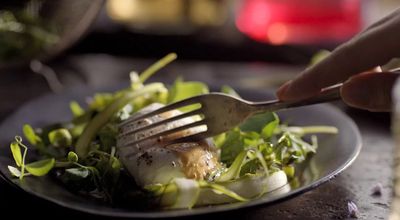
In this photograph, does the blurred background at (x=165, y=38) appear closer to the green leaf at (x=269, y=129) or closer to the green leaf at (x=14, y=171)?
the green leaf at (x=269, y=129)

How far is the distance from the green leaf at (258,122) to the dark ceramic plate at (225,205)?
9 cm

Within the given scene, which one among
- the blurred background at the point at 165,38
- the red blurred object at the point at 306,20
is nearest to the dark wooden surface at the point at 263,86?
the blurred background at the point at 165,38

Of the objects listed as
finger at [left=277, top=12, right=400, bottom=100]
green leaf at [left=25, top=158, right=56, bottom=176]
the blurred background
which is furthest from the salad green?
the blurred background

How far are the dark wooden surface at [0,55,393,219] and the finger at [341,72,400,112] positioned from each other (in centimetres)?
16

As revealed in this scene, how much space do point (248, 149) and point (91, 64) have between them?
39.0 inches

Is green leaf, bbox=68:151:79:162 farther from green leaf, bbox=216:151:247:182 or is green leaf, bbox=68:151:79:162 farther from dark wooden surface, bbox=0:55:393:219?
green leaf, bbox=216:151:247:182

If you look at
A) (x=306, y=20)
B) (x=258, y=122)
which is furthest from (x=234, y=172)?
A: (x=306, y=20)

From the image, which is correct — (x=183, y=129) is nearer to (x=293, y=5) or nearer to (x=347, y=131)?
(x=347, y=131)

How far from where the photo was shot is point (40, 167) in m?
0.96

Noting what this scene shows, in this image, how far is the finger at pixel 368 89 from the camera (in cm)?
91

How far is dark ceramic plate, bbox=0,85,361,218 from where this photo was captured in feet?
2.72

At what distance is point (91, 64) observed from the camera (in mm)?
1884

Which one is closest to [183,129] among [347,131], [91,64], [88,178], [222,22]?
[88,178]

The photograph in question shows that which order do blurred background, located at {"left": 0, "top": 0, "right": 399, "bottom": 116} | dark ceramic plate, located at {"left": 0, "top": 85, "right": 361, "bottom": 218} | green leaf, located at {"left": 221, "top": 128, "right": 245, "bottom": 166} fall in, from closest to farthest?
dark ceramic plate, located at {"left": 0, "top": 85, "right": 361, "bottom": 218}
green leaf, located at {"left": 221, "top": 128, "right": 245, "bottom": 166}
blurred background, located at {"left": 0, "top": 0, "right": 399, "bottom": 116}
